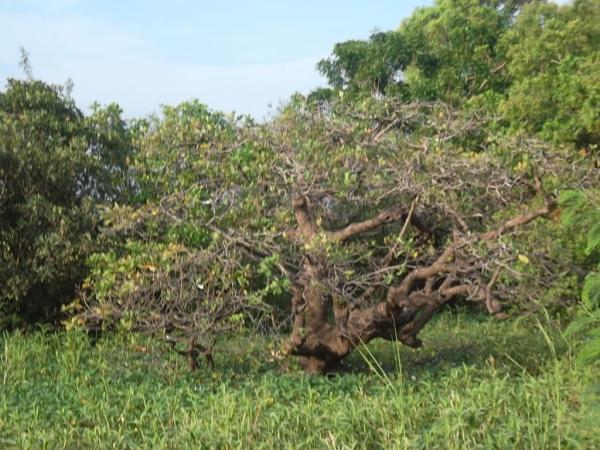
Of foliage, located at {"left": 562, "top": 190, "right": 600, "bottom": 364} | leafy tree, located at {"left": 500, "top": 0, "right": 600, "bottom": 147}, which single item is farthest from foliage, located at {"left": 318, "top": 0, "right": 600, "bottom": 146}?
foliage, located at {"left": 562, "top": 190, "right": 600, "bottom": 364}

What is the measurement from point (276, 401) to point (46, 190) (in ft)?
14.6

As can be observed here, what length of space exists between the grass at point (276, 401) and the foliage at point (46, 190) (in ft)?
3.32

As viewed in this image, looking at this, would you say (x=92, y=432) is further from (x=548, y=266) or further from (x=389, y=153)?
(x=548, y=266)

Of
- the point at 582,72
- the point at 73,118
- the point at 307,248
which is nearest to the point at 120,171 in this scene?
the point at 73,118

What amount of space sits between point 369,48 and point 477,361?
9.71 m

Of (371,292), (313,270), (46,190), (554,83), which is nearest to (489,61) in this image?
(554,83)

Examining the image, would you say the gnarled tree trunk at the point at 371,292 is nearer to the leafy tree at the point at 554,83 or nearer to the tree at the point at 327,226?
the tree at the point at 327,226

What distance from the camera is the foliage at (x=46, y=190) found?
829 cm

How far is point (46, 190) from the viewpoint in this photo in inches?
340

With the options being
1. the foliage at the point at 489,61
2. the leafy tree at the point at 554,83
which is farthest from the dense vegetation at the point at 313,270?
the foliage at the point at 489,61

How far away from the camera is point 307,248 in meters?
5.67

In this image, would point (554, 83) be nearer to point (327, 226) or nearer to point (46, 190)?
point (327, 226)

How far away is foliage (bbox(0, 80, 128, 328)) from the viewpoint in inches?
326

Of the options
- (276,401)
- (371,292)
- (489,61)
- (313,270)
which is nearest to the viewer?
(276,401)
